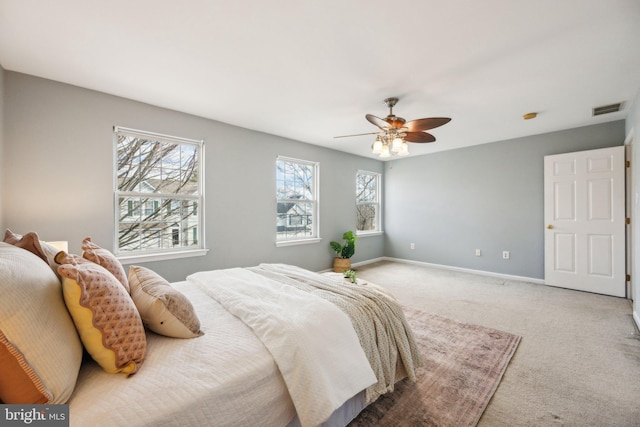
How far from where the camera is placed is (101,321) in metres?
1.01

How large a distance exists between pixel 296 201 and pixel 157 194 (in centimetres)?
214

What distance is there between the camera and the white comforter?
1.17 m

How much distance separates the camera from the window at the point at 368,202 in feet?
19.6

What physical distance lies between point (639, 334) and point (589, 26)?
2.91 m

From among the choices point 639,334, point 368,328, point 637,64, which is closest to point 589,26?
point 637,64

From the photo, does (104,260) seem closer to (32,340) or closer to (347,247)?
(32,340)

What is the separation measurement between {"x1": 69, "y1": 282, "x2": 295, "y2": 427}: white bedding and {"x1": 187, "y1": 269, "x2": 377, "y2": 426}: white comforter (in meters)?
0.07

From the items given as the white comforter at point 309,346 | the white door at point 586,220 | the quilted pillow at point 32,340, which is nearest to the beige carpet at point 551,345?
the white door at point 586,220

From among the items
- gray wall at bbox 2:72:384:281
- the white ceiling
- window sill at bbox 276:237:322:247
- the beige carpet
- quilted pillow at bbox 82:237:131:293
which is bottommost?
the beige carpet

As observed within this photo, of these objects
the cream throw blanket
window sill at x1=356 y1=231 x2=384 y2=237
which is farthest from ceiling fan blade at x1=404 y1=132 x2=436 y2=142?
window sill at x1=356 y1=231 x2=384 y2=237

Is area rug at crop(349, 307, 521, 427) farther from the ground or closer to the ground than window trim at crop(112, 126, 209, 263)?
closer to the ground

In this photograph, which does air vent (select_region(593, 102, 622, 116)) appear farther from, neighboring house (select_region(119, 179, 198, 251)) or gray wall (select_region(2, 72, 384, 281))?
neighboring house (select_region(119, 179, 198, 251))

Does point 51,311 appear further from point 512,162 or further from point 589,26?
point 512,162

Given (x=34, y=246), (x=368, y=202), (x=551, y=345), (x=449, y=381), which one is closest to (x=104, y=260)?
(x=34, y=246)
